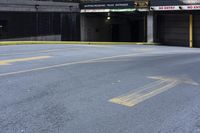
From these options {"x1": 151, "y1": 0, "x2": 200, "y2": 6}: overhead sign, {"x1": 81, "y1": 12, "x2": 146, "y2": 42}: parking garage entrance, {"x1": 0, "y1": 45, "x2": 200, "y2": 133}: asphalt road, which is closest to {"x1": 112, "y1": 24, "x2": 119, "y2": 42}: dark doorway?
{"x1": 81, "y1": 12, "x2": 146, "y2": 42}: parking garage entrance

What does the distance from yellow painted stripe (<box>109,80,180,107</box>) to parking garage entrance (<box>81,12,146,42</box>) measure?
3135cm

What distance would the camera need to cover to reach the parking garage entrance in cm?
4238

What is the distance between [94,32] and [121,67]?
101 ft

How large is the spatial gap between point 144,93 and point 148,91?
0.88 ft

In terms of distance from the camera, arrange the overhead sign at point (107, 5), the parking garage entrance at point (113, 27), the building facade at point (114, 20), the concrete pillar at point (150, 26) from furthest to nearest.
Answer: the parking garage entrance at point (113, 27) → the building facade at point (114, 20) → the overhead sign at point (107, 5) → the concrete pillar at point (150, 26)

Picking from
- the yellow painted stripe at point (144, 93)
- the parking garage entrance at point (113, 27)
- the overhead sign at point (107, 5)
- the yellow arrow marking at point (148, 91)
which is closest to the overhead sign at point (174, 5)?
the overhead sign at point (107, 5)

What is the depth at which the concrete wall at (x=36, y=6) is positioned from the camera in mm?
34125

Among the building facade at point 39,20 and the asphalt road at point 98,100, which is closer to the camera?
the asphalt road at point 98,100

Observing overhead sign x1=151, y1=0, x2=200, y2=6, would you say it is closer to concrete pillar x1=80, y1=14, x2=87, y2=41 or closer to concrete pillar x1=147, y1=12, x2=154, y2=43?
concrete pillar x1=147, y1=12, x2=154, y2=43

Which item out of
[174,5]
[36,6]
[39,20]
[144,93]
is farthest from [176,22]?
[144,93]

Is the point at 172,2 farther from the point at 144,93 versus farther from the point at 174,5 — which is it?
the point at 144,93

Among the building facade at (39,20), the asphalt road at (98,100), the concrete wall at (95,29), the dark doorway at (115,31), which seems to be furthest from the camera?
the dark doorway at (115,31)

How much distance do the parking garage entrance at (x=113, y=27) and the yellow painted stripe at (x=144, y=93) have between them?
31.3 metres

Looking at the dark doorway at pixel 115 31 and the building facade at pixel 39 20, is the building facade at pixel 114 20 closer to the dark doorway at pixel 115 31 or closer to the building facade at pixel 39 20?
the dark doorway at pixel 115 31
